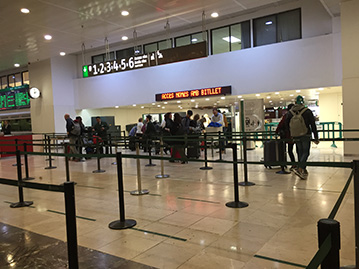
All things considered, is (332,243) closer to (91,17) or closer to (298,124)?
(298,124)

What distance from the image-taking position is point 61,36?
1328cm

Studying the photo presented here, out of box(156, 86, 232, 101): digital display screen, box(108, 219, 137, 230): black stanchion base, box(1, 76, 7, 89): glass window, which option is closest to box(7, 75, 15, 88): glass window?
box(1, 76, 7, 89): glass window

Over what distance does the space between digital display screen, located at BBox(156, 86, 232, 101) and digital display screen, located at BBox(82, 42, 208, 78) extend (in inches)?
160

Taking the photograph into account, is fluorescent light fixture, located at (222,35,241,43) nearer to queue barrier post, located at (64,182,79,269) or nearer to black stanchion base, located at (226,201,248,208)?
black stanchion base, located at (226,201,248,208)

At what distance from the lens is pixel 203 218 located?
13.9 feet

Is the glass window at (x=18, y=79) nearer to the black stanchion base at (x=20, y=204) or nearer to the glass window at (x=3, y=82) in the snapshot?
the glass window at (x=3, y=82)

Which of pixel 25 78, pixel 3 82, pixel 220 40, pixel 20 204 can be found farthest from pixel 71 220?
pixel 3 82

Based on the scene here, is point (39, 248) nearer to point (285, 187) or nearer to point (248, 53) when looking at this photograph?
point (285, 187)

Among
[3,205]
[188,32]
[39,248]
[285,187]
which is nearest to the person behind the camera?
[39,248]

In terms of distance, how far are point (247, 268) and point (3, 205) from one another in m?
4.73

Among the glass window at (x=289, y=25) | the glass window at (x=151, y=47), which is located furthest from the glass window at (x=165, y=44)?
the glass window at (x=289, y=25)

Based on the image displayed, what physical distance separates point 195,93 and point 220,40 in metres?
2.87

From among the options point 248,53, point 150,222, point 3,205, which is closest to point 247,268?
point 150,222

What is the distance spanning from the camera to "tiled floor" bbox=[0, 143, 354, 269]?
311 centimetres
